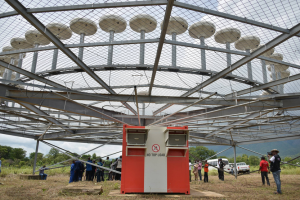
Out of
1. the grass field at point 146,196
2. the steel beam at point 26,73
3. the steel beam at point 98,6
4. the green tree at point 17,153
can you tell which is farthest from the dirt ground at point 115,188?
the green tree at point 17,153

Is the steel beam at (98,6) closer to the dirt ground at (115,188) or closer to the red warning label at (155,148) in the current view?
the red warning label at (155,148)

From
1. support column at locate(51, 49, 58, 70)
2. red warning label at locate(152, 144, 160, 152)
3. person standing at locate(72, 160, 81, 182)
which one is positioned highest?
support column at locate(51, 49, 58, 70)

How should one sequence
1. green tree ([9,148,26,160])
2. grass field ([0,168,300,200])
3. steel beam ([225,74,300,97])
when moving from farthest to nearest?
green tree ([9,148,26,160]) < steel beam ([225,74,300,97]) < grass field ([0,168,300,200])

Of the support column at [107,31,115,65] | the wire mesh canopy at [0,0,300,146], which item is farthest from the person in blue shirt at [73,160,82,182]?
the support column at [107,31,115,65]

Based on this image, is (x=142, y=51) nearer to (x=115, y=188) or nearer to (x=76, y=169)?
(x=115, y=188)

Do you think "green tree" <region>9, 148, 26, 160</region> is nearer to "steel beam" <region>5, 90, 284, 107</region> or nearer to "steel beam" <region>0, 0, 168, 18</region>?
"steel beam" <region>5, 90, 284, 107</region>

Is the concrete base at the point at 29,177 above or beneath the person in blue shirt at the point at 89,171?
beneath

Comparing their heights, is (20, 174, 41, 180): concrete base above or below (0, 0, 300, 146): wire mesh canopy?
below

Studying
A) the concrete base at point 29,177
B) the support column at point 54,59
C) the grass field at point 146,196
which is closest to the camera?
the grass field at point 146,196

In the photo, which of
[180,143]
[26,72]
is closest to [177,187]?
[180,143]

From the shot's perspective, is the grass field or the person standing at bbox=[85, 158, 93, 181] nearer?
the grass field

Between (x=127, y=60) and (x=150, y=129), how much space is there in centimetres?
406

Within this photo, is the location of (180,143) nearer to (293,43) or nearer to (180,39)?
(180,39)

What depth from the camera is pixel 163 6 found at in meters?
8.84
